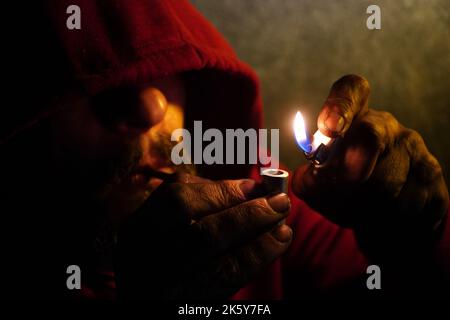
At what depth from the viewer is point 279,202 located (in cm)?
68

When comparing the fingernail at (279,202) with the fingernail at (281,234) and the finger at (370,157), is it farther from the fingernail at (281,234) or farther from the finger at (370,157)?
the finger at (370,157)

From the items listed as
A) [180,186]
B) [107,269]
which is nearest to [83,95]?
[180,186]

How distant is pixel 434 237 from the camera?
0.91m

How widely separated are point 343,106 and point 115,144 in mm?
738

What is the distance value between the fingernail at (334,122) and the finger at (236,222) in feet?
0.63

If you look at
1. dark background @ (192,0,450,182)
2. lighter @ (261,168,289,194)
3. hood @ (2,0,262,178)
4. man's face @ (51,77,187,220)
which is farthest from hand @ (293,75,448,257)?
dark background @ (192,0,450,182)

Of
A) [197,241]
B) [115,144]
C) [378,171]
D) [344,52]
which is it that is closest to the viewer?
[197,241]

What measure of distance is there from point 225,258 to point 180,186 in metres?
0.20

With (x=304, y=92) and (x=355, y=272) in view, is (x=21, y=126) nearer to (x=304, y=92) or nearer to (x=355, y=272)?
(x=355, y=272)

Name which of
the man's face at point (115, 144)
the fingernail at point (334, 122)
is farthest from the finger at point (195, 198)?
the man's face at point (115, 144)

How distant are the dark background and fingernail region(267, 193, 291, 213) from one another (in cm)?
141

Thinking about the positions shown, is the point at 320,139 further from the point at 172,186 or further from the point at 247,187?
the point at 172,186

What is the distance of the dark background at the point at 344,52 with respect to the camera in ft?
5.90

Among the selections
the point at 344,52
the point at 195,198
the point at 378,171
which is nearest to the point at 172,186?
the point at 195,198
